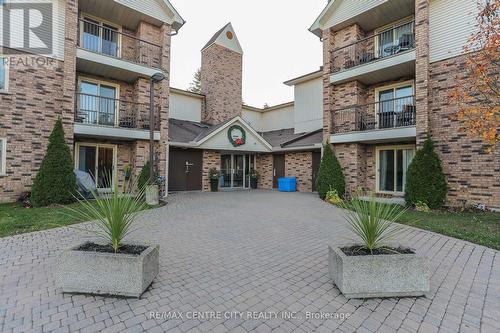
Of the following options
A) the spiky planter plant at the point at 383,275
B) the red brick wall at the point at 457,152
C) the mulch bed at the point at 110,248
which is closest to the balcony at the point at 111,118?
the mulch bed at the point at 110,248

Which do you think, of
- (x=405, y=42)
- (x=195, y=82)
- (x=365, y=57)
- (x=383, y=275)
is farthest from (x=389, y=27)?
(x=195, y=82)

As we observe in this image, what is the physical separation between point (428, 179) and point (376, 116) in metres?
4.08

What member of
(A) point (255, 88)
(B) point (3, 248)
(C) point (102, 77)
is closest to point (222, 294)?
(B) point (3, 248)

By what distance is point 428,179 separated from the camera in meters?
9.09

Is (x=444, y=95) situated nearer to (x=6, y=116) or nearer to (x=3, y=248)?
(x=3, y=248)

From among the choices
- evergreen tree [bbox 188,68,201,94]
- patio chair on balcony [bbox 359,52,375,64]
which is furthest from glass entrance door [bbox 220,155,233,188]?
evergreen tree [bbox 188,68,201,94]

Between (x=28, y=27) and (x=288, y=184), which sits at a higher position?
(x=28, y=27)

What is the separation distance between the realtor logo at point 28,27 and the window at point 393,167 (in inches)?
600

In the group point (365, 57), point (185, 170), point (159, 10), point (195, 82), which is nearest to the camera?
point (365, 57)

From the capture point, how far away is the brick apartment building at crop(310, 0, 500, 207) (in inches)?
364

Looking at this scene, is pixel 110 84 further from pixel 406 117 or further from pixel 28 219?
pixel 406 117

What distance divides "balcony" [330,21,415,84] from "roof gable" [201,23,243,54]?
9.38 metres

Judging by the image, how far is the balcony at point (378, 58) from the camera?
10.5 m

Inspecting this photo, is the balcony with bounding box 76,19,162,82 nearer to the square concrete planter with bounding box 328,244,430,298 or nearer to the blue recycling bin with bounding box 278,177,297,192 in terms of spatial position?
the blue recycling bin with bounding box 278,177,297,192
